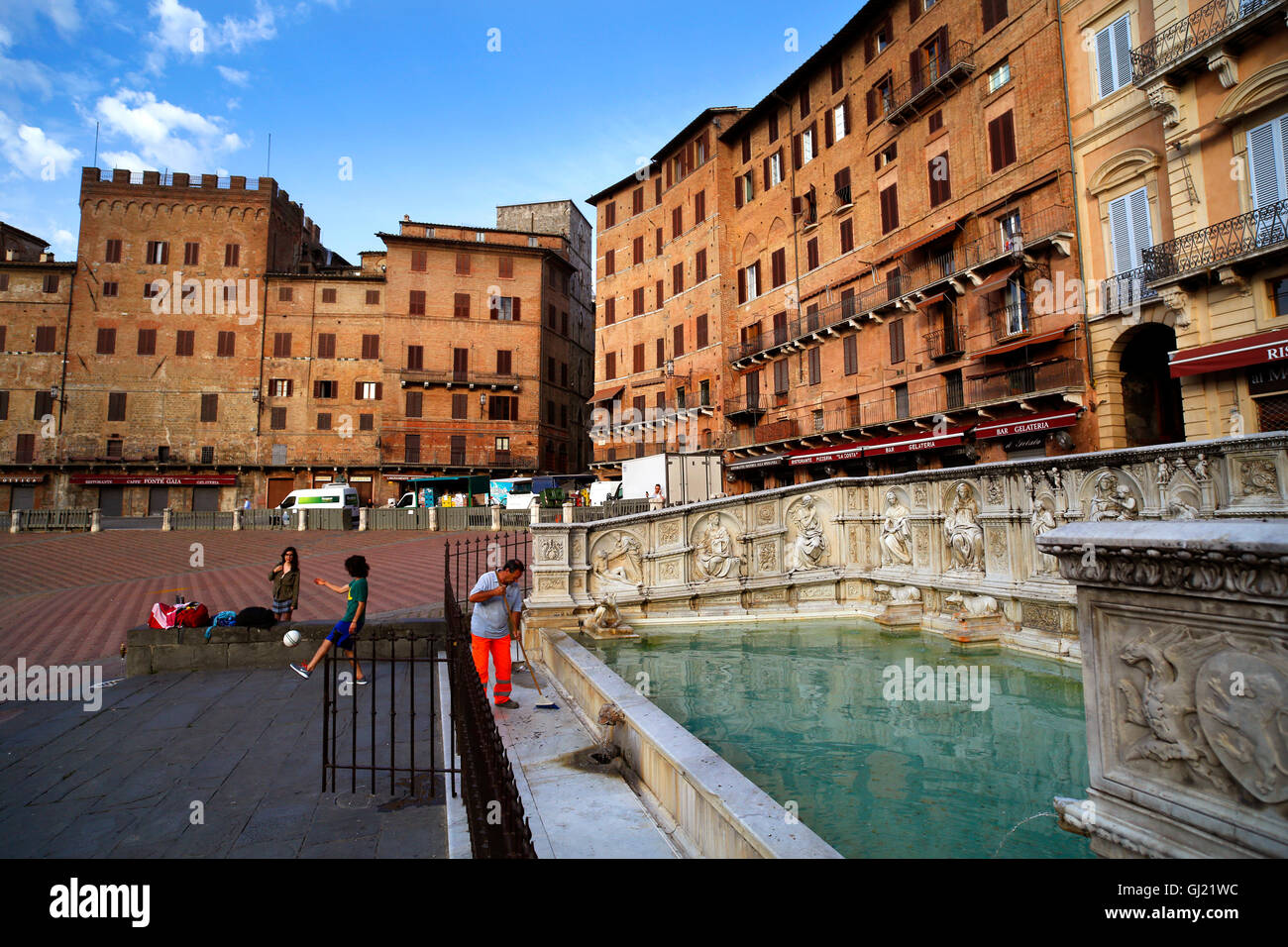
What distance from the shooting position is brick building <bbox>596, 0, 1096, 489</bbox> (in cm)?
2064

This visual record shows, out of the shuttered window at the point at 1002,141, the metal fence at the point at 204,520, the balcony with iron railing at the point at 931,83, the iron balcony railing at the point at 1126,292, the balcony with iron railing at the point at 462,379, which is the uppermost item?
the balcony with iron railing at the point at 931,83

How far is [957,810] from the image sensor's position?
13.2 ft

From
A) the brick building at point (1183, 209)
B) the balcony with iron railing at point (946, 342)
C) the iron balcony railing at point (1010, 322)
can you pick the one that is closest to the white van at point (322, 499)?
the balcony with iron railing at point (946, 342)

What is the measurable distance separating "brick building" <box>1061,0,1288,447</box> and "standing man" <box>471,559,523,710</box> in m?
17.2

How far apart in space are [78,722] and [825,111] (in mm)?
34533

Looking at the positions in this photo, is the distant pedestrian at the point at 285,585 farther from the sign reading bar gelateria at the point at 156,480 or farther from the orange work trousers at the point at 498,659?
the sign reading bar gelateria at the point at 156,480

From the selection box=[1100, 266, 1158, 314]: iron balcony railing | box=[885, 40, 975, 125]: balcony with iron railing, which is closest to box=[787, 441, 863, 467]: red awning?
box=[1100, 266, 1158, 314]: iron balcony railing

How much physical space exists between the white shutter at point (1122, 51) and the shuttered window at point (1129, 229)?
10.7 ft

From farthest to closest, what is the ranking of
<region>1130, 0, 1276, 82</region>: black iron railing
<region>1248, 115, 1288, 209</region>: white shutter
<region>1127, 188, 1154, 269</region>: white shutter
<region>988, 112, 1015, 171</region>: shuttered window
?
1. <region>988, 112, 1015, 171</region>: shuttered window
2. <region>1127, 188, 1154, 269</region>: white shutter
3. <region>1130, 0, 1276, 82</region>: black iron railing
4. <region>1248, 115, 1288, 209</region>: white shutter

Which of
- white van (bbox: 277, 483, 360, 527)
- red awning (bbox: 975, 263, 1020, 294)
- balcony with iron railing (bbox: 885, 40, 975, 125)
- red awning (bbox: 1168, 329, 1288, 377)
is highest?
balcony with iron railing (bbox: 885, 40, 975, 125)

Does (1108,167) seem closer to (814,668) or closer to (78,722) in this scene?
(814,668)

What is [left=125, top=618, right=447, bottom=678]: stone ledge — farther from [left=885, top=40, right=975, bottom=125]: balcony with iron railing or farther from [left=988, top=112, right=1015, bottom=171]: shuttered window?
[left=885, top=40, right=975, bottom=125]: balcony with iron railing

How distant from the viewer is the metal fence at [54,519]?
92.7 feet

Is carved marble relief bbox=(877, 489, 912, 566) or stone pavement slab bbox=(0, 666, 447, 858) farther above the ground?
carved marble relief bbox=(877, 489, 912, 566)
